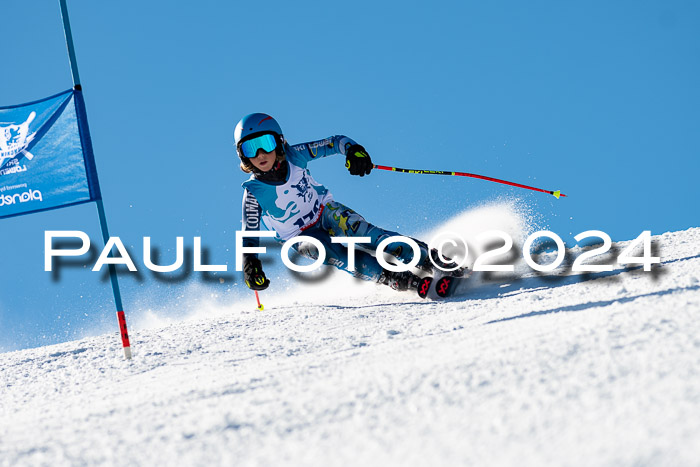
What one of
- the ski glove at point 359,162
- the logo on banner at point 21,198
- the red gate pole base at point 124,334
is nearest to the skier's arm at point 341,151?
the ski glove at point 359,162

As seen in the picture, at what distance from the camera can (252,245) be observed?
5059 millimetres

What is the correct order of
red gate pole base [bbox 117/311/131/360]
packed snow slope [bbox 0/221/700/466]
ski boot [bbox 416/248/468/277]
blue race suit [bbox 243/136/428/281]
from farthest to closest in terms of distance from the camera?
blue race suit [bbox 243/136/428/281] → ski boot [bbox 416/248/468/277] → red gate pole base [bbox 117/311/131/360] → packed snow slope [bbox 0/221/700/466]

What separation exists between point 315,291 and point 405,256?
86.2 inches

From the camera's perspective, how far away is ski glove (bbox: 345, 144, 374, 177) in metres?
4.89

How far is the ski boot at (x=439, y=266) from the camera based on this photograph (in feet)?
16.3

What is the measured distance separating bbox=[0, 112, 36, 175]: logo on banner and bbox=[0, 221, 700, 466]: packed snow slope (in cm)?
234

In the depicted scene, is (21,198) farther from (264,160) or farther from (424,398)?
(424,398)

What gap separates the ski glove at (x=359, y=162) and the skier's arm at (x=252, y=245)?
0.91 m

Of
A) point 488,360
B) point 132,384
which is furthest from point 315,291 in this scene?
point 488,360

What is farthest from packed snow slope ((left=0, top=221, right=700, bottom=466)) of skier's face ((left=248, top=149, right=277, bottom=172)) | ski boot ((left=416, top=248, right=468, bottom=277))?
skier's face ((left=248, top=149, right=277, bottom=172))

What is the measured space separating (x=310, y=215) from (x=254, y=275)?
2.63 ft

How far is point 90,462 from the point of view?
5.55ft

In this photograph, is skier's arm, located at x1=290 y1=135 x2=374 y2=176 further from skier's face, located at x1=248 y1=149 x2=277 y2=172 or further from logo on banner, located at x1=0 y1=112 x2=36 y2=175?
logo on banner, located at x1=0 y1=112 x2=36 y2=175

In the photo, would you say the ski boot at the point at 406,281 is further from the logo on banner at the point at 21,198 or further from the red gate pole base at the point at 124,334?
the logo on banner at the point at 21,198
